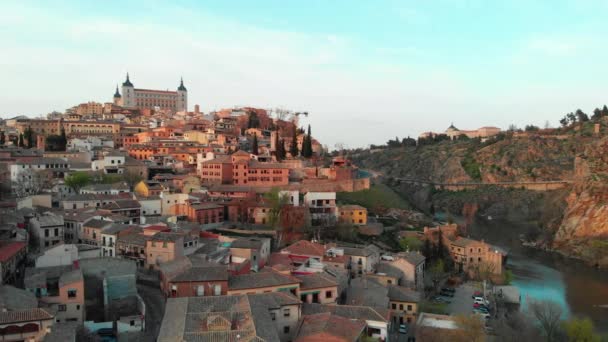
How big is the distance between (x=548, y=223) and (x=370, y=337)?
45.6 meters

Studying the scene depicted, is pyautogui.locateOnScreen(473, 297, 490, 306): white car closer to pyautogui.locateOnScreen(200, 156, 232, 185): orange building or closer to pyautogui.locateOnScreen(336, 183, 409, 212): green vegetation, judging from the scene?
pyautogui.locateOnScreen(336, 183, 409, 212): green vegetation

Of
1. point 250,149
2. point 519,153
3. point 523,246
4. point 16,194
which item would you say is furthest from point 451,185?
point 16,194

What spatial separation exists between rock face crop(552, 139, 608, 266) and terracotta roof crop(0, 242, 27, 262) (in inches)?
1620

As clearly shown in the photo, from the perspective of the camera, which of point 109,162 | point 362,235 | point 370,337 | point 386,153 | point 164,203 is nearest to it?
point 370,337

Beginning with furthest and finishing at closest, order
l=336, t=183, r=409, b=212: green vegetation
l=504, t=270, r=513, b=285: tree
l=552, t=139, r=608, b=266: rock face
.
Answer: l=336, t=183, r=409, b=212: green vegetation
l=552, t=139, r=608, b=266: rock face
l=504, t=270, r=513, b=285: tree

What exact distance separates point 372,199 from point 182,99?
5564cm

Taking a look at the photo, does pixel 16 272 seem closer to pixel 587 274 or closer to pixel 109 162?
pixel 109 162

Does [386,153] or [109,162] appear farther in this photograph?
[386,153]

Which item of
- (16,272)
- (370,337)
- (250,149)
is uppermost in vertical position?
(250,149)

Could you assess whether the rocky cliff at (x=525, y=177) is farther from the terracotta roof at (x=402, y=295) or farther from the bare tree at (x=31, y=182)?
the bare tree at (x=31, y=182)

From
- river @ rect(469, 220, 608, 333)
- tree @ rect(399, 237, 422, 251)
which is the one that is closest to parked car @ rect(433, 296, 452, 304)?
river @ rect(469, 220, 608, 333)

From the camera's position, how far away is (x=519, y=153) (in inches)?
3319

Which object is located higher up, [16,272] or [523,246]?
[16,272]

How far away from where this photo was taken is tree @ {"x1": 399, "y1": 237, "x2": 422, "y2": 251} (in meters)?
35.2
